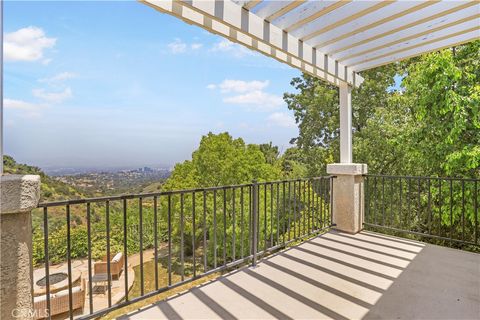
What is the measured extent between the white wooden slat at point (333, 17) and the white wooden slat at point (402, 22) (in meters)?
0.27

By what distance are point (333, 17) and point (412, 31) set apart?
1.03m

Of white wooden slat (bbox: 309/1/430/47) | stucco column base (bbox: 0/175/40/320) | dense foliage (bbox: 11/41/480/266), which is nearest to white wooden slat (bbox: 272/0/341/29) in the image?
white wooden slat (bbox: 309/1/430/47)

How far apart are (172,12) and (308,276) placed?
2684 millimetres

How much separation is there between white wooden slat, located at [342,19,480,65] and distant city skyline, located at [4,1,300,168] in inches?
567

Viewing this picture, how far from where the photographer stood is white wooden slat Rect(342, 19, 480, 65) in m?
2.79

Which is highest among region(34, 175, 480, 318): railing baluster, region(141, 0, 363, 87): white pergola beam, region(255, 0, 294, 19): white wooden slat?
region(255, 0, 294, 19): white wooden slat

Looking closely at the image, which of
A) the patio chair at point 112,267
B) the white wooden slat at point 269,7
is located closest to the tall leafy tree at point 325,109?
the white wooden slat at point 269,7

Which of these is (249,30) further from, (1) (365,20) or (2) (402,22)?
(2) (402,22)

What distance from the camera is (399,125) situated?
31.0ft

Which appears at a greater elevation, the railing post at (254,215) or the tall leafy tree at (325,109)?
the tall leafy tree at (325,109)

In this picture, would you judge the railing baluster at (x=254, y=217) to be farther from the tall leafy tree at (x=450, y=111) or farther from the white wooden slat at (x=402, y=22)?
A: the tall leafy tree at (x=450, y=111)

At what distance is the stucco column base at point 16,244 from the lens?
1299mm

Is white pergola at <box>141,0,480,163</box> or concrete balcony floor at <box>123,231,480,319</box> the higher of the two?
white pergola at <box>141,0,480,163</box>

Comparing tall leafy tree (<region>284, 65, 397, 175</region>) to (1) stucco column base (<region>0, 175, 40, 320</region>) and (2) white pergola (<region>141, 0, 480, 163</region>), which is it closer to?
(2) white pergola (<region>141, 0, 480, 163</region>)
